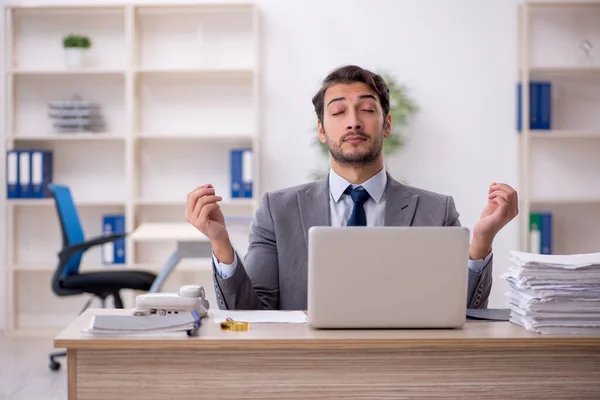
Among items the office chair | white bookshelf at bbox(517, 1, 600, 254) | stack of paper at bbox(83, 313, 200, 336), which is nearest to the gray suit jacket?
stack of paper at bbox(83, 313, 200, 336)

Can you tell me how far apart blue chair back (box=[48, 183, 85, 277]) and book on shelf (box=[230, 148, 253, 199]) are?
1.07 metres

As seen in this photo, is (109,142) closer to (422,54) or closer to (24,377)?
(24,377)

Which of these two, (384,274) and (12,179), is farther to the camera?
(12,179)

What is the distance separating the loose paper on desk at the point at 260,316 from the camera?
182 cm

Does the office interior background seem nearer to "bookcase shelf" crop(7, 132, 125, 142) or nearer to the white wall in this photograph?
the white wall

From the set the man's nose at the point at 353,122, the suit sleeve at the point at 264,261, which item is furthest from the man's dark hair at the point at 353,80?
Answer: the suit sleeve at the point at 264,261

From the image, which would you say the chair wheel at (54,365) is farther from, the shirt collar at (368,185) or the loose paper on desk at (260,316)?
the loose paper on desk at (260,316)

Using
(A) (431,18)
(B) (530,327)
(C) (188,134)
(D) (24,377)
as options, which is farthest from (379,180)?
(A) (431,18)

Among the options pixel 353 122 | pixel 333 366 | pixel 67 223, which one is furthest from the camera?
pixel 67 223

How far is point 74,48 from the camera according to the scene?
5312mm

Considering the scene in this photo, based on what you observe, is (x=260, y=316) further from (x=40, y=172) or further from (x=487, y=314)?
(x=40, y=172)

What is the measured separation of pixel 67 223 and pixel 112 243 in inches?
37.8

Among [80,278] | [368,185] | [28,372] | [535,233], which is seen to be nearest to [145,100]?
[80,278]

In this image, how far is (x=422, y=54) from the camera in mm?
5492
